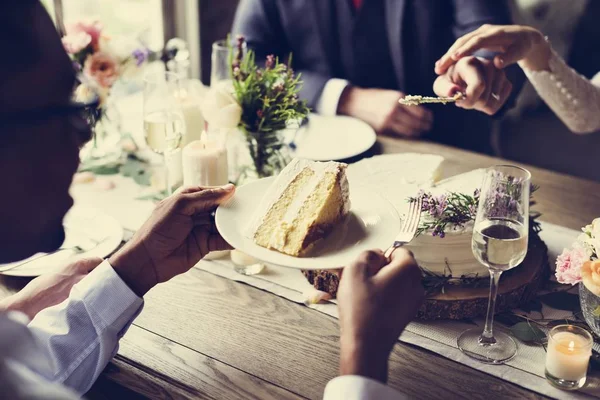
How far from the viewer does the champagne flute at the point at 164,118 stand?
172cm

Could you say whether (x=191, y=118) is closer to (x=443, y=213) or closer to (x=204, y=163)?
(x=204, y=163)

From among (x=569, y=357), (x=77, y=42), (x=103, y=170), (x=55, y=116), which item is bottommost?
(x=103, y=170)

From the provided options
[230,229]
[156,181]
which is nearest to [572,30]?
[156,181]

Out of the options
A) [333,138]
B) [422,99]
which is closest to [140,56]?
[333,138]

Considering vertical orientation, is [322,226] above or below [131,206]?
above

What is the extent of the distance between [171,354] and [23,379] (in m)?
0.46

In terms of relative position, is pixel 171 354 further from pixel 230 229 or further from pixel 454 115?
pixel 454 115

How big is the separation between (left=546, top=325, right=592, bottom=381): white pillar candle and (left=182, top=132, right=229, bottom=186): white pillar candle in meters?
0.84

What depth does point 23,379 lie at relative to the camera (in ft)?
2.62

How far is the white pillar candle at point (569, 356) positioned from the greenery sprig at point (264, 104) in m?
0.86

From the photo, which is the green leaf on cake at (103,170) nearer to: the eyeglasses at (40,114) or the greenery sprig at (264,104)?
the greenery sprig at (264,104)

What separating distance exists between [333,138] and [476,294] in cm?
93

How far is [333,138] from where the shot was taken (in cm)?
212

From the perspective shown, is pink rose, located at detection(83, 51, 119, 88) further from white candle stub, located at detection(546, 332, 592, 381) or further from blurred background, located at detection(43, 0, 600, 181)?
white candle stub, located at detection(546, 332, 592, 381)
